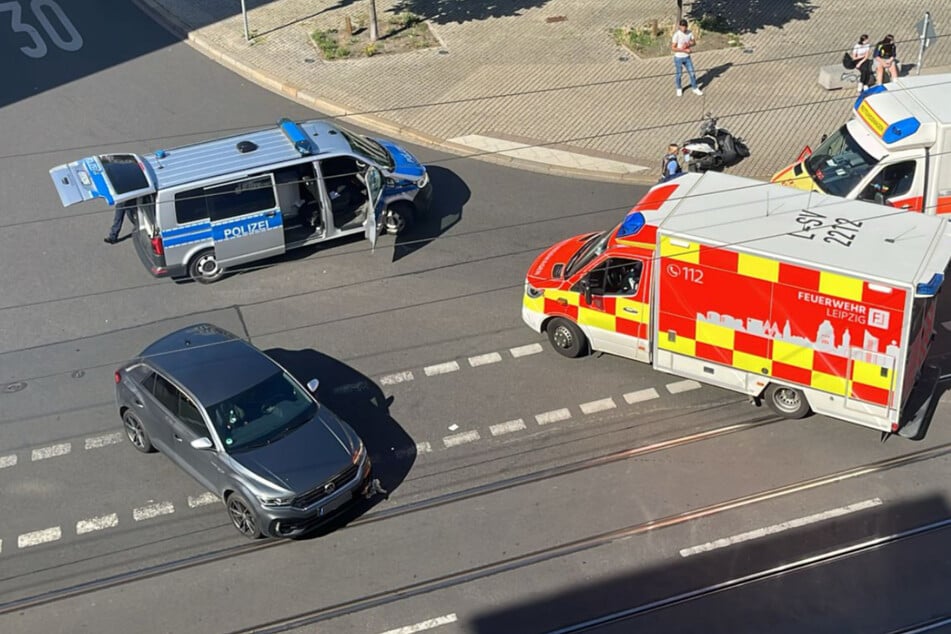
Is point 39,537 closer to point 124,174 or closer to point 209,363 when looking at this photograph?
point 209,363

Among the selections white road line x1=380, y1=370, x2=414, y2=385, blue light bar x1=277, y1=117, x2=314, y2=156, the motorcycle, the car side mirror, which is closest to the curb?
the motorcycle

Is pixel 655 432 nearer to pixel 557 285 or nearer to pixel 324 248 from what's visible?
pixel 557 285

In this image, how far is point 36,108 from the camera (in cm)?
2281

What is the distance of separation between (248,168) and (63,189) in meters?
2.70

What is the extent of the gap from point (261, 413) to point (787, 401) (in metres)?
6.53

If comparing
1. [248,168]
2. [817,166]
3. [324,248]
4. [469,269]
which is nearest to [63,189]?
[248,168]

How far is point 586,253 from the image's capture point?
1512cm

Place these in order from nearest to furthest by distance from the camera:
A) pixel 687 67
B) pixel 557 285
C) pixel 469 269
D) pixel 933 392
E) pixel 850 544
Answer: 1. pixel 850 544
2. pixel 933 392
3. pixel 557 285
4. pixel 469 269
5. pixel 687 67

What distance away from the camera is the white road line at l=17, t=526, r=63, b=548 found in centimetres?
1277

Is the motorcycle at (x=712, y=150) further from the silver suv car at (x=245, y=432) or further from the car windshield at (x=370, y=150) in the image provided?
the silver suv car at (x=245, y=432)

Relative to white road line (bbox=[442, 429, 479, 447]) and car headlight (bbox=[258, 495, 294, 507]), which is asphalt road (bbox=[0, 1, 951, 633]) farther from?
car headlight (bbox=[258, 495, 294, 507])

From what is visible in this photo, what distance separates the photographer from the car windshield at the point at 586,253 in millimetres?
14859

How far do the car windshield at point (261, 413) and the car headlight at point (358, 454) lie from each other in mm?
728

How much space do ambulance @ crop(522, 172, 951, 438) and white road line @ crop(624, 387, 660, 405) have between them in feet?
1.50
